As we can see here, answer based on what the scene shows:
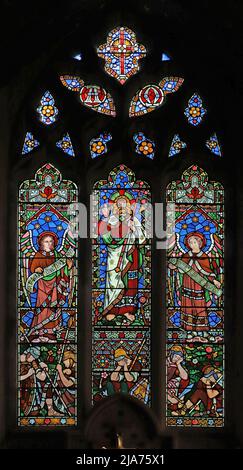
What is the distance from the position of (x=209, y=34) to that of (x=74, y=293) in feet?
8.13

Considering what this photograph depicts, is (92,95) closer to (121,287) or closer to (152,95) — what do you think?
(152,95)

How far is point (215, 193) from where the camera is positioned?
32.7 ft

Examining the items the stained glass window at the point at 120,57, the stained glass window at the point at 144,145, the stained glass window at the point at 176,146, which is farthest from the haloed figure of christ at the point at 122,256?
the stained glass window at the point at 120,57

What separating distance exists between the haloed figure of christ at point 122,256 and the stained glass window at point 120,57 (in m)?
→ 1.10

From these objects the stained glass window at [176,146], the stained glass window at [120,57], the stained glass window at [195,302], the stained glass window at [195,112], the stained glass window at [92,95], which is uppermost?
the stained glass window at [120,57]

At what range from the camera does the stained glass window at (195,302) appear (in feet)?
32.1

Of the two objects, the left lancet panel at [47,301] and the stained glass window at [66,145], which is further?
the stained glass window at [66,145]

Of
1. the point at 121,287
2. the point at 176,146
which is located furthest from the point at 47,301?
the point at 176,146

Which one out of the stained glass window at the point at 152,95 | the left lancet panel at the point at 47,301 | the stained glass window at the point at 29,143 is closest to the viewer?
the left lancet panel at the point at 47,301

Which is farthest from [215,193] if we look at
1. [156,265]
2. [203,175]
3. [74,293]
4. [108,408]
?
[108,408]

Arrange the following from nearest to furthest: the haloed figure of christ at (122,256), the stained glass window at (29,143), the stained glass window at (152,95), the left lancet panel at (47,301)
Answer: the left lancet panel at (47,301) → the haloed figure of christ at (122,256) → the stained glass window at (29,143) → the stained glass window at (152,95)

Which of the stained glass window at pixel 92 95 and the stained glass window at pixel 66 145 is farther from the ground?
the stained glass window at pixel 92 95

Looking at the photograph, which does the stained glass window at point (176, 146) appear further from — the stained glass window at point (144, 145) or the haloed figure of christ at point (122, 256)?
the haloed figure of christ at point (122, 256)
